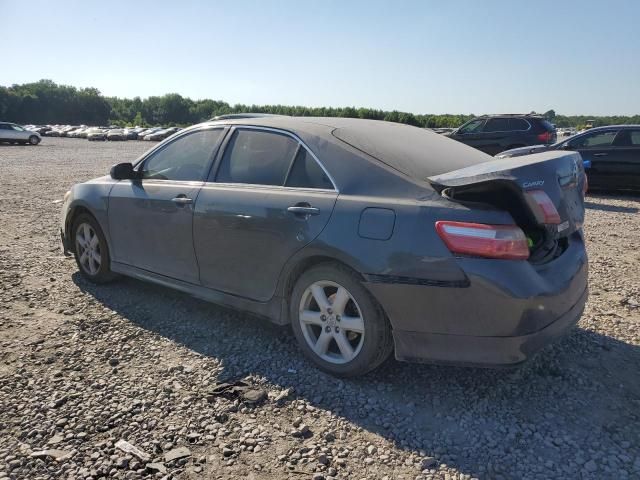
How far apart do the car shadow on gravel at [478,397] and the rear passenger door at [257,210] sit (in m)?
0.46

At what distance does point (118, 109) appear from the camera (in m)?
125

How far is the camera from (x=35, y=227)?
783 centimetres

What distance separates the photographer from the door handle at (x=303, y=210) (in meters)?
3.24

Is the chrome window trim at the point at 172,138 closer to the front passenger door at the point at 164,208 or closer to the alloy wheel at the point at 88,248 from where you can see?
the front passenger door at the point at 164,208

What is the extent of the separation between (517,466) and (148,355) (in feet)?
8.18

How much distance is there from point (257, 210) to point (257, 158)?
1.56 feet

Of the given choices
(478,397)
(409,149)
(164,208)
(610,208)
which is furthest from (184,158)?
(610,208)

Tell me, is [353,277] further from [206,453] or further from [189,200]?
[189,200]

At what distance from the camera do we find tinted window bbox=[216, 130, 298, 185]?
3.62 m

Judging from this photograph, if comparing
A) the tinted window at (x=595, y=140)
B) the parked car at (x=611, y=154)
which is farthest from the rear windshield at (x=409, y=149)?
the tinted window at (x=595, y=140)

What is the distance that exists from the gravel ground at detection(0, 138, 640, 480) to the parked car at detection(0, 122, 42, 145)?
39568mm

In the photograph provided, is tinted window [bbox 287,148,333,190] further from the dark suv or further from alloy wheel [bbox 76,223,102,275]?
the dark suv

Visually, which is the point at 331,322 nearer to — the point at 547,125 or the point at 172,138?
the point at 172,138

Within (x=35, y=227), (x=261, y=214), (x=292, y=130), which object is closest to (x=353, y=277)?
(x=261, y=214)
